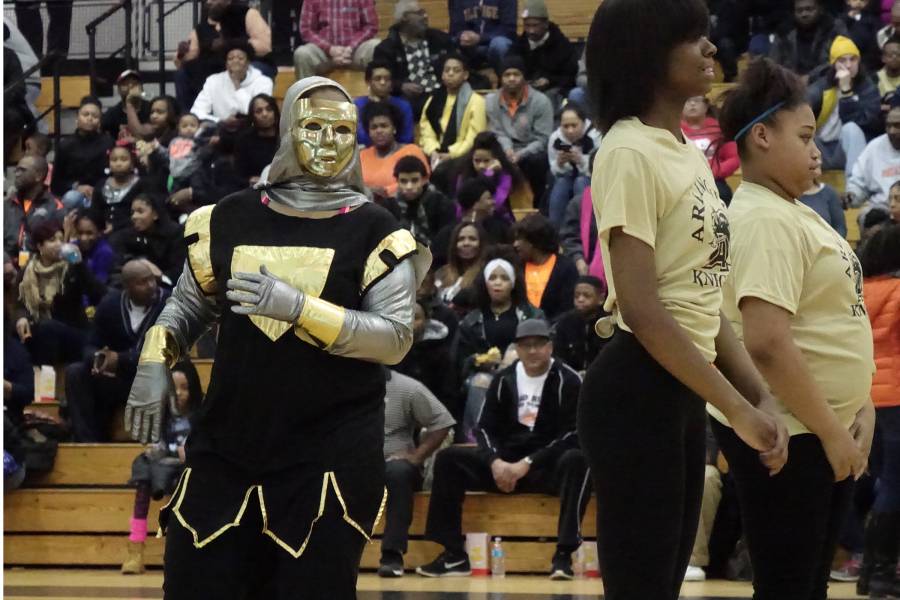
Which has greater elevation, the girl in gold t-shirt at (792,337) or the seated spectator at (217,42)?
the girl in gold t-shirt at (792,337)

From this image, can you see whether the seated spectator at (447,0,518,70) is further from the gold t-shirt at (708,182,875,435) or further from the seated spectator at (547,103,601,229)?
the gold t-shirt at (708,182,875,435)

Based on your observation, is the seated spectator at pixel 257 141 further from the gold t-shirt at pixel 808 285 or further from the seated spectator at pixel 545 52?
the gold t-shirt at pixel 808 285

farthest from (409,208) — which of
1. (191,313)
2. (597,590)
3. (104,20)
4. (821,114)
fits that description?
(191,313)

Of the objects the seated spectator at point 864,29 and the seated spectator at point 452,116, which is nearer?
the seated spectator at point 864,29

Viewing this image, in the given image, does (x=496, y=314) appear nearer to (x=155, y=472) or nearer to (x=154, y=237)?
(x=155, y=472)

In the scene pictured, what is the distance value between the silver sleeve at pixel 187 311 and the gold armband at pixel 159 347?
25mm

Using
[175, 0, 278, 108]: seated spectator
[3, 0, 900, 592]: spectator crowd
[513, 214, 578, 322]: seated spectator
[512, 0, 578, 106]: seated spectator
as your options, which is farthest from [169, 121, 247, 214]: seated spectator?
[513, 214, 578, 322]: seated spectator

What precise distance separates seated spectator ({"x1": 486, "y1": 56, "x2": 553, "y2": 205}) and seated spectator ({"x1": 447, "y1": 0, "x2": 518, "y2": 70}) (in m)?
A: 1.22

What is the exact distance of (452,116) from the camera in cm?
1272

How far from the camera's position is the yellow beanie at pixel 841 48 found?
458 inches

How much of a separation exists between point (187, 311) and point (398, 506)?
526 centimetres

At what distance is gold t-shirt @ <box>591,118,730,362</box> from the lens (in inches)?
118

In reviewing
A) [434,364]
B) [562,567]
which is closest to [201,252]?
[562,567]

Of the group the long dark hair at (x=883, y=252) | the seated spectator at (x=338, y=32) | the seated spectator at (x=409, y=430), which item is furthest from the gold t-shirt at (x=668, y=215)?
the seated spectator at (x=338, y=32)
